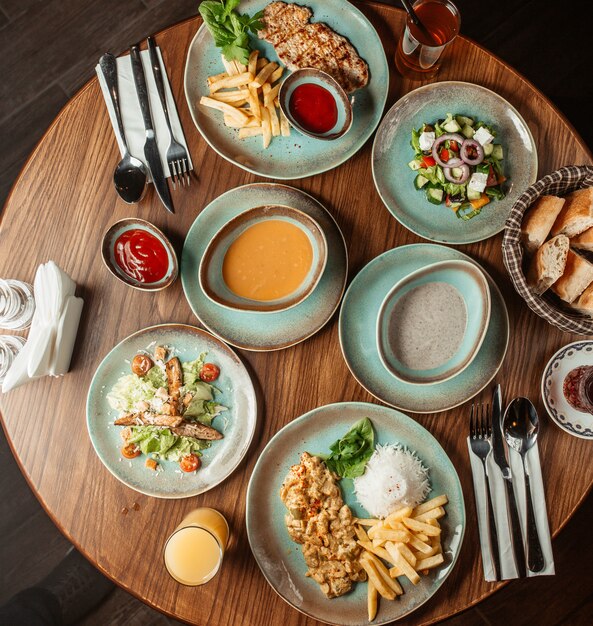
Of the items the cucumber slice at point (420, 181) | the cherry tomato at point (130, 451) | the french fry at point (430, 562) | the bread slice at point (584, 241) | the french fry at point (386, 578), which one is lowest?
the french fry at point (386, 578)

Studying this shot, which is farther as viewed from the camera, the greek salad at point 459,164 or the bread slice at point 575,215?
the greek salad at point 459,164

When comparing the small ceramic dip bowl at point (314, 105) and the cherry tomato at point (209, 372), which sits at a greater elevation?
the small ceramic dip bowl at point (314, 105)

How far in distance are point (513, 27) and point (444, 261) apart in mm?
2102

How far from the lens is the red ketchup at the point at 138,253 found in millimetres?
2062

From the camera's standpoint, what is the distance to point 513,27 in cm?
320

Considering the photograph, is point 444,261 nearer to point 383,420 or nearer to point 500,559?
point 383,420

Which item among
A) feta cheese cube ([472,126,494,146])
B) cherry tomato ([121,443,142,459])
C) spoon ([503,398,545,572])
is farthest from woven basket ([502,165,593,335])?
cherry tomato ([121,443,142,459])

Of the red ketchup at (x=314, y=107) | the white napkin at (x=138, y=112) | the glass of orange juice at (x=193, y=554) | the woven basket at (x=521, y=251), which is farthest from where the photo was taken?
the white napkin at (x=138, y=112)

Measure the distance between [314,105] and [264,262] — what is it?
631mm

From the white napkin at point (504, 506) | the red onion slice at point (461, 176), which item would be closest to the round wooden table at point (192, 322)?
the white napkin at point (504, 506)

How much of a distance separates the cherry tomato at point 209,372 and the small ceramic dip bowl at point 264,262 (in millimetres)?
287

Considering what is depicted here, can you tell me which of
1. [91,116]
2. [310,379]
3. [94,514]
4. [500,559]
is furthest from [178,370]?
[500,559]

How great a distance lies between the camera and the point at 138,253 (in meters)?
2.07

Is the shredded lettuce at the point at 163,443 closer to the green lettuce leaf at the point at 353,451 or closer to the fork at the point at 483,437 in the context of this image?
the green lettuce leaf at the point at 353,451
